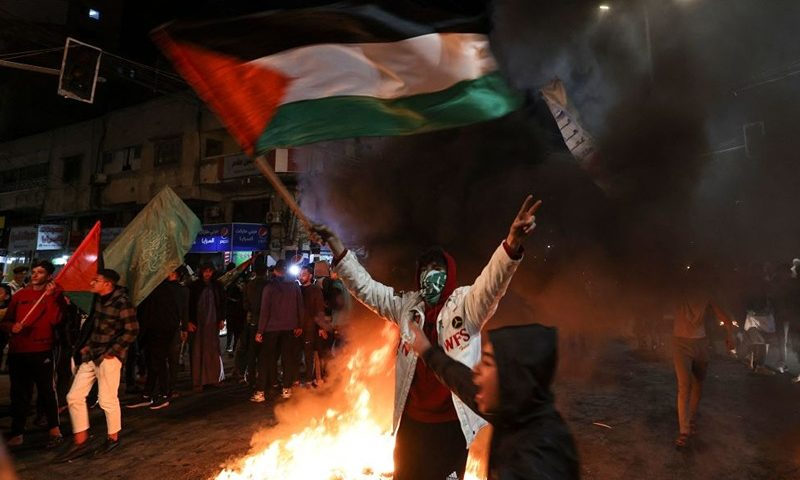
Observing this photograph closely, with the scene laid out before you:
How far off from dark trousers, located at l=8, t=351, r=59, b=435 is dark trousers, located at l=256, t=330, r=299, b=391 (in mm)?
2618

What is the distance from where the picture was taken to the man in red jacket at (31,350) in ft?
16.9

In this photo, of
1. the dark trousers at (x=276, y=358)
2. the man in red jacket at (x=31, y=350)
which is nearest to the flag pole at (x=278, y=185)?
the man in red jacket at (x=31, y=350)

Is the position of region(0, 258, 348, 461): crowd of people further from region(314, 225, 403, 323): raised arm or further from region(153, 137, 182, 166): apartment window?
region(153, 137, 182, 166): apartment window

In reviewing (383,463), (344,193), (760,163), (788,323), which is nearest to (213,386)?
(344,193)

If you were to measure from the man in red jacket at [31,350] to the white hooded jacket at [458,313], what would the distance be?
164 inches

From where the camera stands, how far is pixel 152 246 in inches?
234

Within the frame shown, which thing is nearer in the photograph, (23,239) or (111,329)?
(111,329)

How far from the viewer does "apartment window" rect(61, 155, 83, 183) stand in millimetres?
25766

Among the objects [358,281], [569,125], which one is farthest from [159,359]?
[569,125]

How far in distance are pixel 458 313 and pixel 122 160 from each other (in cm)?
2590

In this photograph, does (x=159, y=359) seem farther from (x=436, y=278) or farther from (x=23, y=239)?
(x=23, y=239)

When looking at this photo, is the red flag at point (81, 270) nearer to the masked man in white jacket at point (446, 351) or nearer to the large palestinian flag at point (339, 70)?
the large palestinian flag at point (339, 70)

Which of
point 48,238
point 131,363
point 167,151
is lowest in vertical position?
point 131,363

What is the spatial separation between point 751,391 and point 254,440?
7260 mm
